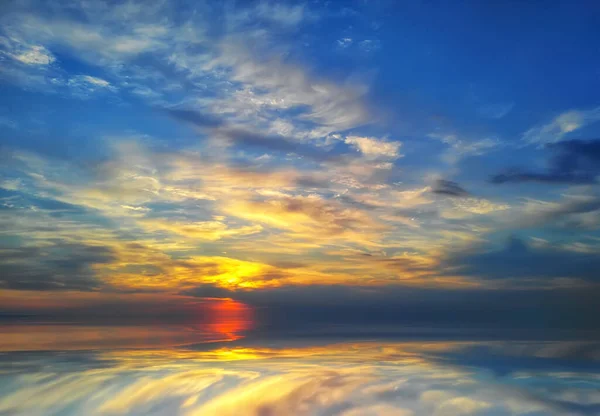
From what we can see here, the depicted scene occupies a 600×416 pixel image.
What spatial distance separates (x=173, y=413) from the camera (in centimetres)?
930

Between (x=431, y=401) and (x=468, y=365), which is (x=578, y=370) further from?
(x=431, y=401)

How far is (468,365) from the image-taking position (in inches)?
596

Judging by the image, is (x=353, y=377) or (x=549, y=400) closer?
(x=549, y=400)

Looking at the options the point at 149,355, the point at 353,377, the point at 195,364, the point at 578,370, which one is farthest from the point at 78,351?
the point at 578,370

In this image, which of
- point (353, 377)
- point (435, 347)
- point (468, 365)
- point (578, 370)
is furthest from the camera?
point (435, 347)

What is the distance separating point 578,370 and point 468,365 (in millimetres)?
3143

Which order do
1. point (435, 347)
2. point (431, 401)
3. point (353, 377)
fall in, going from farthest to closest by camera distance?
point (435, 347) < point (353, 377) < point (431, 401)

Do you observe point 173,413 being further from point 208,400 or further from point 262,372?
point 262,372

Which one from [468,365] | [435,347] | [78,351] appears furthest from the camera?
[435,347]

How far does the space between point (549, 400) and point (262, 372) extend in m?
7.16

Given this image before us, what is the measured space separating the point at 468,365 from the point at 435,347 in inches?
220

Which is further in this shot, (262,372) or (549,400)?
(262,372)

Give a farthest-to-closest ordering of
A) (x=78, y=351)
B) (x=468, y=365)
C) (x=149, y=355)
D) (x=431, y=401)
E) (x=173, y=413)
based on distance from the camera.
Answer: (x=78, y=351), (x=149, y=355), (x=468, y=365), (x=431, y=401), (x=173, y=413)

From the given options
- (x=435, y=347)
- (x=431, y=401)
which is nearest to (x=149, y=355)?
(x=431, y=401)
